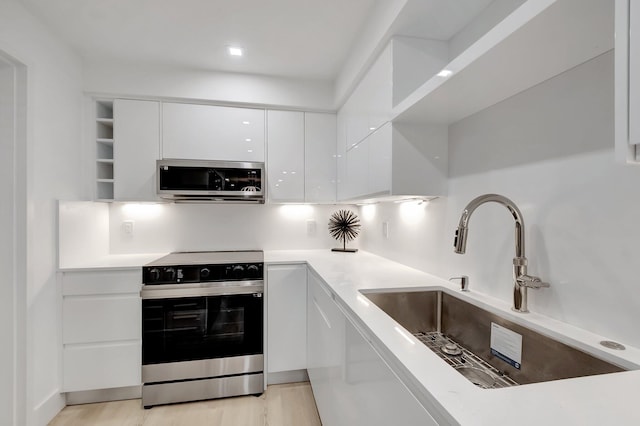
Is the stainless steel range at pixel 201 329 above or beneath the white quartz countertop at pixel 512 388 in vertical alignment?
beneath

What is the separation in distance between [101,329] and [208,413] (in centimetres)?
89

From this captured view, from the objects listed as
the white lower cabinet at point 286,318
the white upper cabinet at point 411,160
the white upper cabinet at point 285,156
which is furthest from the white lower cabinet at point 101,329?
the white upper cabinet at point 411,160

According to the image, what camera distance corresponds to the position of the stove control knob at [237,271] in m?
2.11

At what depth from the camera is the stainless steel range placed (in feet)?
6.57

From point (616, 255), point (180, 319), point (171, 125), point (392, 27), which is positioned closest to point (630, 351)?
point (616, 255)

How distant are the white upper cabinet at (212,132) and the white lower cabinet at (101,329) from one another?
100 centimetres

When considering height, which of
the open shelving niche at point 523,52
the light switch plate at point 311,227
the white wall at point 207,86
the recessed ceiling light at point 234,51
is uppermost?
the recessed ceiling light at point 234,51

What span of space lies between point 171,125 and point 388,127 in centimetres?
173

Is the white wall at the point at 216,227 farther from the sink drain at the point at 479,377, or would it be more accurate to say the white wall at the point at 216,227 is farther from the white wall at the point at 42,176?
the sink drain at the point at 479,377

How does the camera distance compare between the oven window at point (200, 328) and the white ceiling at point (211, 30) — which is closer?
the white ceiling at point (211, 30)

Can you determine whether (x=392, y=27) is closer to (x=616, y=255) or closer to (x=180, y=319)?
(x=616, y=255)

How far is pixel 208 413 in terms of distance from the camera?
1.91 metres

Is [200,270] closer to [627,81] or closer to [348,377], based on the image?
[348,377]

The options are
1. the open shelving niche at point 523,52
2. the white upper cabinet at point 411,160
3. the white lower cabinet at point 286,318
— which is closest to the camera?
the open shelving niche at point 523,52
